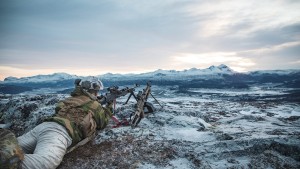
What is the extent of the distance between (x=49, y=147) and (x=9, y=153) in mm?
721

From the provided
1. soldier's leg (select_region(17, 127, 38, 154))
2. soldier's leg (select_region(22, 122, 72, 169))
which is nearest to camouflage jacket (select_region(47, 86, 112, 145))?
soldier's leg (select_region(22, 122, 72, 169))

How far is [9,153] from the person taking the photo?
3549mm

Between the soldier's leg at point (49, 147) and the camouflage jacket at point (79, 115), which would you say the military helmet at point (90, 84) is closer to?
the camouflage jacket at point (79, 115)

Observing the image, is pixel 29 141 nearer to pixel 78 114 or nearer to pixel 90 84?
pixel 78 114

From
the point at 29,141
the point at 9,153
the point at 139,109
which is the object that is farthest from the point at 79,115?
the point at 139,109

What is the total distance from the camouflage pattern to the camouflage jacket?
1030 mm

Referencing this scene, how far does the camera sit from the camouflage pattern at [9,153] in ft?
11.5

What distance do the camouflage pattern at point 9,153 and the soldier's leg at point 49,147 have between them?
0.42 feet

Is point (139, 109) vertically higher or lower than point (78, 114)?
lower

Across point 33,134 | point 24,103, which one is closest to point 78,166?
point 33,134

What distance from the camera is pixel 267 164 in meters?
5.02

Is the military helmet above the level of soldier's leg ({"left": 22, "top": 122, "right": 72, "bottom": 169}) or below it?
above

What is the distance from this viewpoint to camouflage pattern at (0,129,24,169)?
3.50 meters

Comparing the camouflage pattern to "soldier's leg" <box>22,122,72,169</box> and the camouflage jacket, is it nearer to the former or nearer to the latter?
"soldier's leg" <box>22,122,72,169</box>
